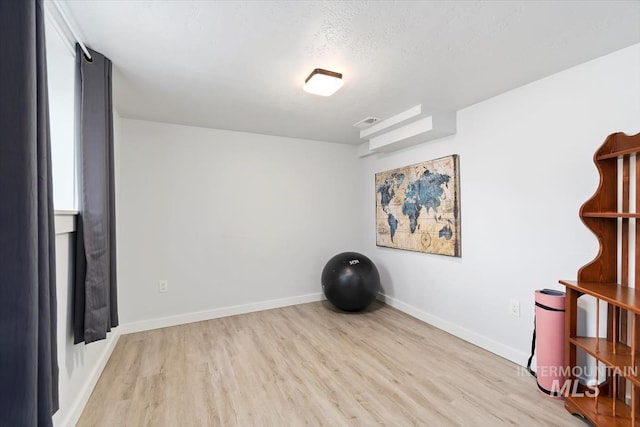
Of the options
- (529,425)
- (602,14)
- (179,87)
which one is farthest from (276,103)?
(529,425)

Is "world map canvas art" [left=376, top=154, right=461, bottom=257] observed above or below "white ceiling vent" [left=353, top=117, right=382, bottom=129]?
below

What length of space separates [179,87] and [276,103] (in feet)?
2.81

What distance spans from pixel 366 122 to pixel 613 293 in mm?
2613

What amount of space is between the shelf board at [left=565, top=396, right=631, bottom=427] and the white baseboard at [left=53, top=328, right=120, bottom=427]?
3028mm

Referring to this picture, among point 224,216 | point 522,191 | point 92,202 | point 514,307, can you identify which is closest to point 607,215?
point 522,191

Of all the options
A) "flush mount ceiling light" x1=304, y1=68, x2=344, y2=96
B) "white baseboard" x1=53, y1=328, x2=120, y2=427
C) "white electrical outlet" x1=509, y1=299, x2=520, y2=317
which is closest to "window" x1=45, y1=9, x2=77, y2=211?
"white baseboard" x1=53, y1=328, x2=120, y2=427

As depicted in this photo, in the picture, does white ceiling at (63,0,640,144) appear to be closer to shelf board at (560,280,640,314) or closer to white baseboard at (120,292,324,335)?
shelf board at (560,280,640,314)

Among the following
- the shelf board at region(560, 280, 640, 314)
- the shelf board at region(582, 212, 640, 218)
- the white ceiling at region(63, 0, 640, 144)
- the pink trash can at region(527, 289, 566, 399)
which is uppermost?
the white ceiling at region(63, 0, 640, 144)

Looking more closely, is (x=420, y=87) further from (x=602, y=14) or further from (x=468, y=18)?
(x=602, y=14)

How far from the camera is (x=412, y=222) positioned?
356 centimetres

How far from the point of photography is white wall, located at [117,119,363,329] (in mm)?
3260

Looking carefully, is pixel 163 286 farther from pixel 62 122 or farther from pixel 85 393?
pixel 62 122

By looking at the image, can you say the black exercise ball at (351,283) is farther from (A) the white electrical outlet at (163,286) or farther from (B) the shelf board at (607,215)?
(B) the shelf board at (607,215)

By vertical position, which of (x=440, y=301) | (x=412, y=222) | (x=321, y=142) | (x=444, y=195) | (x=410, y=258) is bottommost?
(x=440, y=301)
